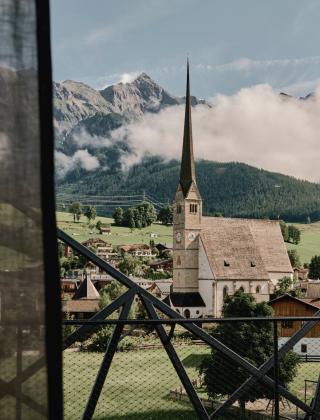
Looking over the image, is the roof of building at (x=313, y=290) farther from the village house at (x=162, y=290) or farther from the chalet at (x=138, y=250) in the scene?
the chalet at (x=138, y=250)

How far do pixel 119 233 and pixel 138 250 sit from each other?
18925 mm

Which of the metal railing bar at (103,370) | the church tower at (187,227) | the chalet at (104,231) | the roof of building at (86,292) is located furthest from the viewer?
the chalet at (104,231)

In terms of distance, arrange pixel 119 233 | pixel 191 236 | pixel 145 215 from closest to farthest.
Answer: pixel 191 236, pixel 119 233, pixel 145 215

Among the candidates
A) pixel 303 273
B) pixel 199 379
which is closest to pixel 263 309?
pixel 199 379

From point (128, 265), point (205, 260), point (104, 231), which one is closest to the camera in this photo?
point (205, 260)

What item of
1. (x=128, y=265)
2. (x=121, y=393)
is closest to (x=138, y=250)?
(x=128, y=265)

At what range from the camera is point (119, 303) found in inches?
124

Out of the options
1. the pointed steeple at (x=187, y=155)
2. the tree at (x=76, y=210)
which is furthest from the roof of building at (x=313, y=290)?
the tree at (x=76, y=210)

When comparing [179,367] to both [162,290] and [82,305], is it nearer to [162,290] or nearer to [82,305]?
[82,305]

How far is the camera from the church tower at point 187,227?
47.3m

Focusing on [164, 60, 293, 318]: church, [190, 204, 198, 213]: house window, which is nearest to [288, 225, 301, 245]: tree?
[164, 60, 293, 318]: church

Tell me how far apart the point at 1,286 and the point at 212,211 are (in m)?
181

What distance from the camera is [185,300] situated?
1799 inches

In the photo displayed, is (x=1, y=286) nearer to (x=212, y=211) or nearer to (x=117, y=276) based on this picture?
(x=117, y=276)
